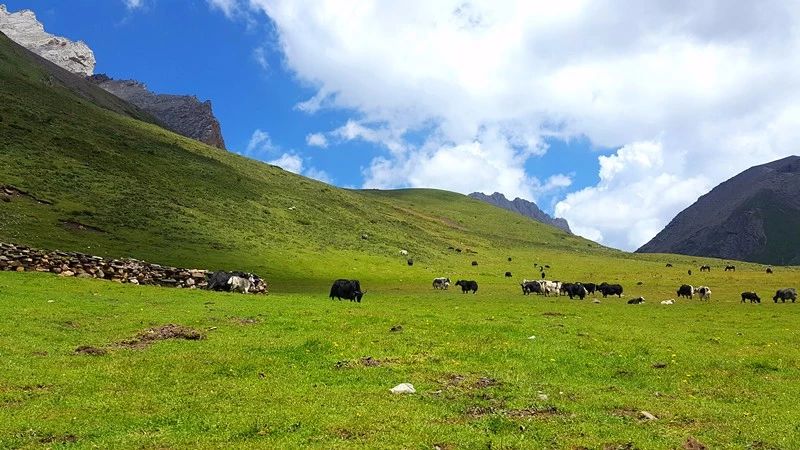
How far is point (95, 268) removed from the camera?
4272cm

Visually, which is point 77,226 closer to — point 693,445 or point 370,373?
point 370,373

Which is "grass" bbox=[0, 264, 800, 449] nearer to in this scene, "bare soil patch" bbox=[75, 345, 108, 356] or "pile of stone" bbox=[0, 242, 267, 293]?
"bare soil patch" bbox=[75, 345, 108, 356]

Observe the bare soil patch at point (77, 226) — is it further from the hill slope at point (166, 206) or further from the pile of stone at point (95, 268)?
the pile of stone at point (95, 268)

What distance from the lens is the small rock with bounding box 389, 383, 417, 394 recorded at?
50.6ft

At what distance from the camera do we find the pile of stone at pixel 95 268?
4041 cm

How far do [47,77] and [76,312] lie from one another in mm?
146967

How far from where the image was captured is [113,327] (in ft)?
79.8

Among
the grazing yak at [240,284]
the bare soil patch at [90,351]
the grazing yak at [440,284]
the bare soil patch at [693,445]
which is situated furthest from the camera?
the grazing yak at [440,284]

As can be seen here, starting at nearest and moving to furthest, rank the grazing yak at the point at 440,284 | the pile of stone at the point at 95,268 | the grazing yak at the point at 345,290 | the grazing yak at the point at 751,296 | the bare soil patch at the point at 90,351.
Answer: the bare soil patch at the point at 90,351
the pile of stone at the point at 95,268
the grazing yak at the point at 345,290
the grazing yak at the point at 751,296
the grazing yak at the point at 440,284

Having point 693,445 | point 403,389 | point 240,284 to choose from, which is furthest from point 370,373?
point 240,284

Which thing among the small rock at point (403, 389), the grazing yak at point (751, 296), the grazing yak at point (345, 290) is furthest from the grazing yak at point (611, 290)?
the small rock at point (403, 389)

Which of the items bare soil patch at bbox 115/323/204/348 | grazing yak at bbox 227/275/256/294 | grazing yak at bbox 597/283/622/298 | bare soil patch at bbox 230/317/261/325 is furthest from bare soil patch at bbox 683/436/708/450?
grazing yak at bbox 597/283/622/298

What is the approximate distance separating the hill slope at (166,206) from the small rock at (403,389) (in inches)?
1977

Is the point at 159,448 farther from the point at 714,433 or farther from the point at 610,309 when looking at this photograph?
the point at 610,309
